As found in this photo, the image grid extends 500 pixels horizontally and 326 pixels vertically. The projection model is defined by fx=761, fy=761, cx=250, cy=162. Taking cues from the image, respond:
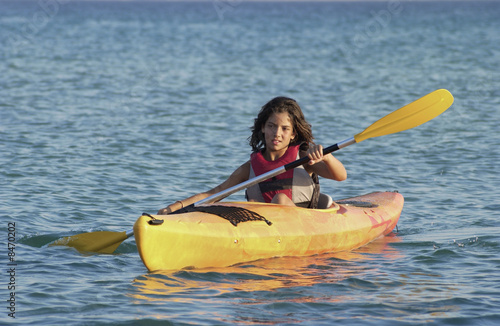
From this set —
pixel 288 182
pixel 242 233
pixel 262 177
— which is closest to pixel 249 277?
pixel 242 233

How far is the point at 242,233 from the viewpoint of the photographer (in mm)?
5102

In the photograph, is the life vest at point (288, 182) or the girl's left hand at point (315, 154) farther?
the life vest at point (288, 182)

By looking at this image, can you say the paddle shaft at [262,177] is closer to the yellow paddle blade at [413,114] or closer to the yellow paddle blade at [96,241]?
the yellow paddle blade at [96,241]

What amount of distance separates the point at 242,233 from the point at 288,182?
718mm

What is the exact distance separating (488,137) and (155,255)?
710 cm

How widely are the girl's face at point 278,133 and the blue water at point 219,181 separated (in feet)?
2.93

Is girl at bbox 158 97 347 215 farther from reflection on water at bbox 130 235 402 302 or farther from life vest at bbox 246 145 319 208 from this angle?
reflection on water at bbox 130 235 402 302

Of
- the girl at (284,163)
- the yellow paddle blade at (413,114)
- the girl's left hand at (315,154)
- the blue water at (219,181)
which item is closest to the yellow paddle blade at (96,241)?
the blue water at (219,181)

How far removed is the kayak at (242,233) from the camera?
4.77m

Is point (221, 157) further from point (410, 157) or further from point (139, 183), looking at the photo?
point (410, 157)

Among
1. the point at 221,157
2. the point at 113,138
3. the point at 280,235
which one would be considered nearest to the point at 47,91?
the point at 113,138

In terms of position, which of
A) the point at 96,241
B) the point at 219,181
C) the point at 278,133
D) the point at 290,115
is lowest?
the point at 96,241

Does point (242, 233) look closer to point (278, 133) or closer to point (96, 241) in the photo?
point (278, 133)

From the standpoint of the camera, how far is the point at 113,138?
1023 centimetres
